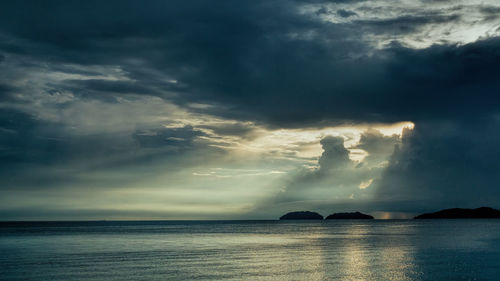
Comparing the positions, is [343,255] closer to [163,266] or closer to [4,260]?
[163,266]

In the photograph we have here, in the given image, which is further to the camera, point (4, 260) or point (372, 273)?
point (4, 260)

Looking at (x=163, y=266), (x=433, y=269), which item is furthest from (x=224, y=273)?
(x=433, y=269)

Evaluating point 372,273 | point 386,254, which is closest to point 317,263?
point 372,273

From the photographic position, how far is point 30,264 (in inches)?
2640

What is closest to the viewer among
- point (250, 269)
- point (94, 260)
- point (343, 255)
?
point (250, 269)

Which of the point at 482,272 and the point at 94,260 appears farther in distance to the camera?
the point at 94,260

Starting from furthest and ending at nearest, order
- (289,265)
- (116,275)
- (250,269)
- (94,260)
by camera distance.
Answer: (94,260) → (289,265) → (250,269) → (116,275)

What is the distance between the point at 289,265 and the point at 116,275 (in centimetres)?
2614

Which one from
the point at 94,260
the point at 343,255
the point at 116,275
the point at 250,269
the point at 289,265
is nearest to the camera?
the point at 116,275

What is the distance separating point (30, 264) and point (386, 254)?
64091mm

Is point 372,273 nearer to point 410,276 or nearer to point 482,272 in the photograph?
point 410,276

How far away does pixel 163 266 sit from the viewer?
6425cm

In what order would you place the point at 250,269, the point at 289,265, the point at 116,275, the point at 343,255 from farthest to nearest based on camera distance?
the point at 343,255 → the point at 289,265 → the point at 250,269 → the point at 116,275

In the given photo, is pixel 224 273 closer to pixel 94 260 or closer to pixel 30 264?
pixel 94 260
